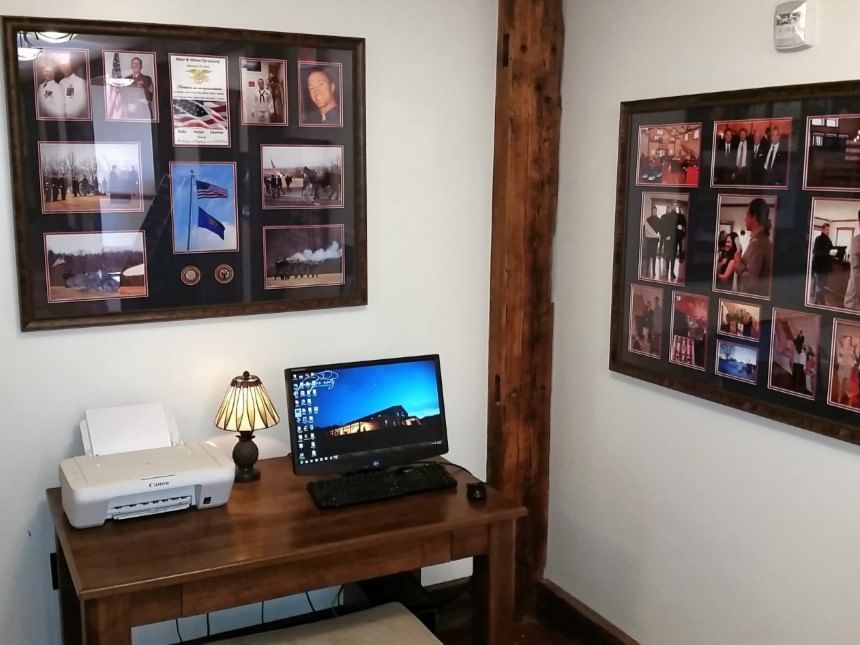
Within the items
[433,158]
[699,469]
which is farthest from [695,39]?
[699,469]

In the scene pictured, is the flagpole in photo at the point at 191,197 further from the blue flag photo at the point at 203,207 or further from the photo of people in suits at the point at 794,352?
the photo of people in suits at the point at 794,352

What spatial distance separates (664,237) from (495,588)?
3.60 feet

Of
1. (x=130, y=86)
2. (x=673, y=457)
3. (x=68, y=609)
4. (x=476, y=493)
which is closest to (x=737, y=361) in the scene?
(x=673, y=457)

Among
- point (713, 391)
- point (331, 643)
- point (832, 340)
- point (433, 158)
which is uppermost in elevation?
point (433, 158)

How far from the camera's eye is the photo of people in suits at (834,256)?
2.09 meters

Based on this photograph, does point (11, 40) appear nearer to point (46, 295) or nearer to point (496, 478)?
point (46, 295)

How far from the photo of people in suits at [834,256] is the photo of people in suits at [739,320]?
0.17 meters

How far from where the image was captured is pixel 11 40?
2.33 m

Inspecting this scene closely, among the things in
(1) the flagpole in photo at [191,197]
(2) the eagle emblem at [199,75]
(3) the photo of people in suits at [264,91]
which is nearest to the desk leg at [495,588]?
(1) the flagpole in photo at [191,197]

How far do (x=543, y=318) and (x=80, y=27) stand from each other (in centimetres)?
166

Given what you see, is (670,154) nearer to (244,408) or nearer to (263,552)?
(244,408)

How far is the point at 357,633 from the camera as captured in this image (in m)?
2.27

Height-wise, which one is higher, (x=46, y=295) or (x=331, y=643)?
(x=46, y=295)

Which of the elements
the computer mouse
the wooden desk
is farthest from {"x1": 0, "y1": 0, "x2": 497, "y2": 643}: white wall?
the computer mouse
